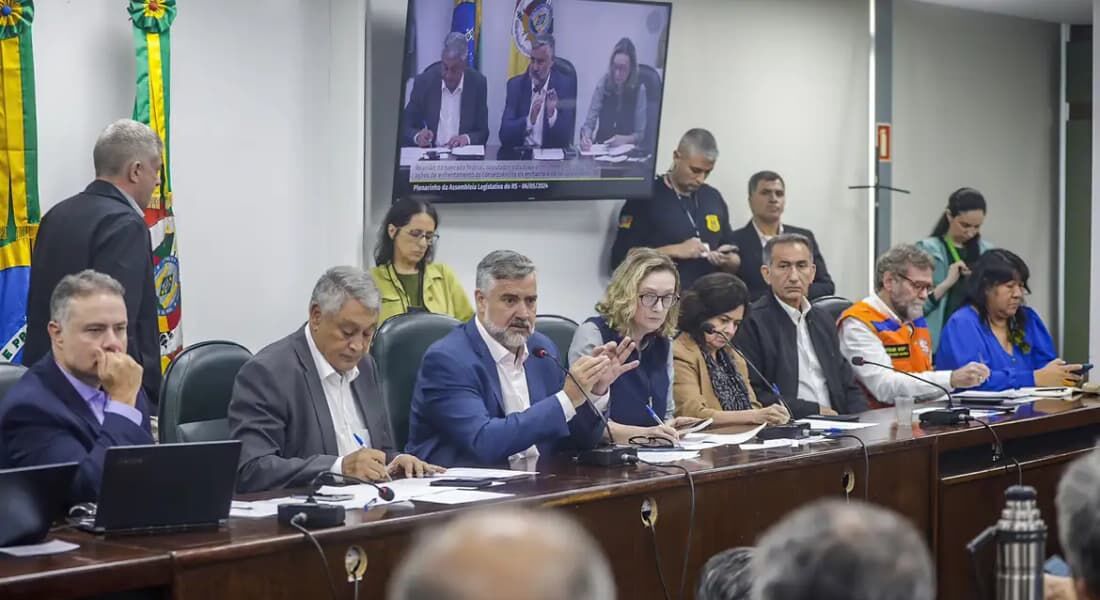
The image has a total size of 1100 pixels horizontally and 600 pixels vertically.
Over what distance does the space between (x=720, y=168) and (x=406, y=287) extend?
8.25 ft

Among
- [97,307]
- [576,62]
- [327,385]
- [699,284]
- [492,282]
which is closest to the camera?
[97,307]

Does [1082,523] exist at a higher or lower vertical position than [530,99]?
lower

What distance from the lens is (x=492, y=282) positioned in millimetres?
3873

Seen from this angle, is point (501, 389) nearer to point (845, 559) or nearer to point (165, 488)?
point (165, 488)

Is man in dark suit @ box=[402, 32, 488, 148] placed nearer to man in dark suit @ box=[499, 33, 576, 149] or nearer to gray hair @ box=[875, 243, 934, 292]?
man in dark suit @ box=[499, 33, 576, 149]

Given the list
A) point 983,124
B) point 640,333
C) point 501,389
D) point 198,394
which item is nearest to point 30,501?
point 198,394

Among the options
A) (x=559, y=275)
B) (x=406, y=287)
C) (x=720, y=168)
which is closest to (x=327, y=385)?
(x=406, y=287)

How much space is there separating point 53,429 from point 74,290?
1.02 feet

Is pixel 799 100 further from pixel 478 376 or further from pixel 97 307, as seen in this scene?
pixel 97 307

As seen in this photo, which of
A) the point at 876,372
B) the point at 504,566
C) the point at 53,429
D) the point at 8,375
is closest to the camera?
the point at 504,566

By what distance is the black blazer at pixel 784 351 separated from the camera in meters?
5.08

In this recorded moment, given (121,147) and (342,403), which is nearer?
(342,403)

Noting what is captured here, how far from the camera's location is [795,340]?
17.0ft

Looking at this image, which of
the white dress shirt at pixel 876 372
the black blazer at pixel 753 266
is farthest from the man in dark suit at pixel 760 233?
the white dress shirt at pixel 876 372
